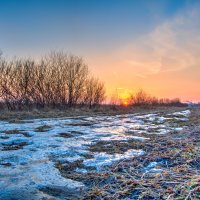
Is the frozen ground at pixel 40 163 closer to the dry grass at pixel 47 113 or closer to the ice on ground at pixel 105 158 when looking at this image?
the ice on ground at pixel 105 158

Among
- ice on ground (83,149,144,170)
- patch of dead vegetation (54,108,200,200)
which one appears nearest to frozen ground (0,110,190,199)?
ice on ground (83,149,144,170)

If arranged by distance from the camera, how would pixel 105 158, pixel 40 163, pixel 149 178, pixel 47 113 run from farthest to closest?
pixel 47 113
pixel 105 158
pixel 40 163
pixel 149 178

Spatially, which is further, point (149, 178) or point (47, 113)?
point (47, 113)

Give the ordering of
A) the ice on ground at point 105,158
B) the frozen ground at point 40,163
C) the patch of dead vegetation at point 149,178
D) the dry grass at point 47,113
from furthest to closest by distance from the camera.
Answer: the dry grass at point 47,113
the ice on ground at point 105,158
the frozen ground at point 40,163
the patch of dead vegetation at point 149,178

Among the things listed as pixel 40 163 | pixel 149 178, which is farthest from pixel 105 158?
pixel 149 178

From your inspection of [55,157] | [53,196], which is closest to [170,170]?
[53,196]

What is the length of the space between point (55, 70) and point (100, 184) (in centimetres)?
2921

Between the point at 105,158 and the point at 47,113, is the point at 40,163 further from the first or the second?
the point at 47,113

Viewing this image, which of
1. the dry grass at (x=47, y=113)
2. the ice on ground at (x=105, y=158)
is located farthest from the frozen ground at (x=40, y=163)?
the dry grass at (x=47, y=113)

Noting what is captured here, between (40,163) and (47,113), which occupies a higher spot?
(47,113)

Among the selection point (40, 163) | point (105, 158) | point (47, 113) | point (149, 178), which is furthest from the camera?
point (47, 113)

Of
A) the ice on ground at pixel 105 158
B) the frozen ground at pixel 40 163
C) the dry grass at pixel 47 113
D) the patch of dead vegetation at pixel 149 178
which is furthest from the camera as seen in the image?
the dry grass at pixel 47 113

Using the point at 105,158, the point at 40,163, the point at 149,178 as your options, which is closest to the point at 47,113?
the point at 105,158

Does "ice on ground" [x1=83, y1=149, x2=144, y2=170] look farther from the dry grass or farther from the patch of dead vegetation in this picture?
the dry grass
